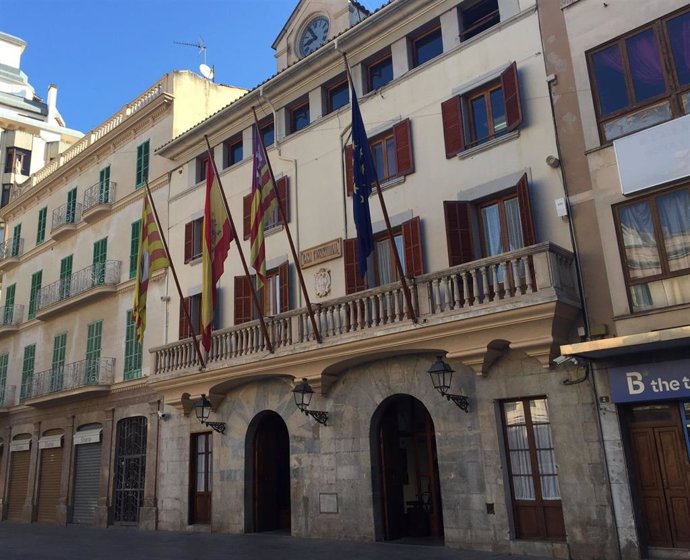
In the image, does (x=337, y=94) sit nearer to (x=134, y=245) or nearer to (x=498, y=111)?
(x=498, y=111)

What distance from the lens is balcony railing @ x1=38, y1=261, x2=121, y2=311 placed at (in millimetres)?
24266

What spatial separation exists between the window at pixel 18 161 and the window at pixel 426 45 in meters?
30.8

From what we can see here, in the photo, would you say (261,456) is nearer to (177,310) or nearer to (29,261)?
(177,310)

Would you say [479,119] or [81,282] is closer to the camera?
[479,119]

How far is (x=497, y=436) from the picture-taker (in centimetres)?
1278

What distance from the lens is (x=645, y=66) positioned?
12.1 metres

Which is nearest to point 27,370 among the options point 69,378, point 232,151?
point 69,378

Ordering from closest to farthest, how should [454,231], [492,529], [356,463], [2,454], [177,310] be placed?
[492,529] → [454,231] → [356,463] → [177,310] → [2,454]

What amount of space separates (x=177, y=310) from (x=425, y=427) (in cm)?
968

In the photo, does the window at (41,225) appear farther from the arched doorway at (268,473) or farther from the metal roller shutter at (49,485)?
the arched doorway at (268,473)

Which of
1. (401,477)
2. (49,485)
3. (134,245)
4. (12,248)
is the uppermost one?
(12,248)

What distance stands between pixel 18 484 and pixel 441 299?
22955mm

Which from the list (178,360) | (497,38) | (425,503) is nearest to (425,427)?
(425,503)

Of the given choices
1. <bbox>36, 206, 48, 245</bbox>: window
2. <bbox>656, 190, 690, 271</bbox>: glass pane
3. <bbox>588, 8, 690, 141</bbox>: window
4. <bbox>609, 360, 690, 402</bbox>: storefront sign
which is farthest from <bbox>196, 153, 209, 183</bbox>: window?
<bbox>609, 360, 690, 402</bbox>: storefront sign
